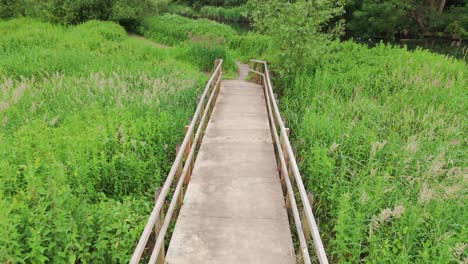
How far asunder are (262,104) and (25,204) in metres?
8.02

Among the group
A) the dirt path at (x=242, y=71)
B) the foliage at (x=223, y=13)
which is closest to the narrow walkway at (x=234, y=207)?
the dirt path at (x=242, y=71)

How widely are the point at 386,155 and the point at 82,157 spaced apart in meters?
5.48

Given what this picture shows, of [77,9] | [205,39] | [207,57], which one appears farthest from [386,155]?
[77,9]

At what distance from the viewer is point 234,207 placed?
567cm

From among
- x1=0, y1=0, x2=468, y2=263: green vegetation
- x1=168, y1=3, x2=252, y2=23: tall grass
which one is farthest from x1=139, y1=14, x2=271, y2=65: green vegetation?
x1=168, y1=3, x2=252, y2=23: tall grass

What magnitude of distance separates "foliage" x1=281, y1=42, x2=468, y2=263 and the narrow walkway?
2.51 feet

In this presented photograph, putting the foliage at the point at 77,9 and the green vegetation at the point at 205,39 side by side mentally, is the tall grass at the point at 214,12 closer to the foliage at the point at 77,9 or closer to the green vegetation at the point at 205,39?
the foliage at the point at 77,9

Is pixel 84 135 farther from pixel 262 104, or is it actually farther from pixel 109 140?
pixel 262 104

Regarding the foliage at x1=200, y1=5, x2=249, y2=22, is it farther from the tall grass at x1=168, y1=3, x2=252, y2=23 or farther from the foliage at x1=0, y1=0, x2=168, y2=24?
the foliage at x1=0, y1=0, x2=168, y2=24

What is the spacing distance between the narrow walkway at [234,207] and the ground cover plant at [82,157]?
2.28 feet

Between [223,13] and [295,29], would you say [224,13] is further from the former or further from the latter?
[295,29]

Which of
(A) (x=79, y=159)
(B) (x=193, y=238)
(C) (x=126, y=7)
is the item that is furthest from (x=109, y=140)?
(C) (x=126, y=7)

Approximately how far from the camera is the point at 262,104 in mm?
11680

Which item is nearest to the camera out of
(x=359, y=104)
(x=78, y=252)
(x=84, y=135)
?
(x=78, y=252)
